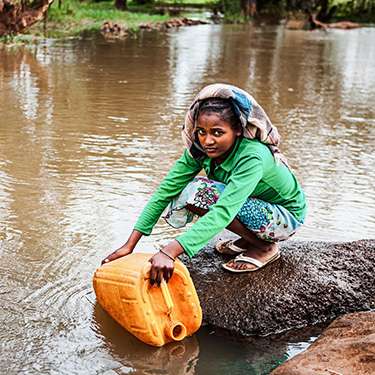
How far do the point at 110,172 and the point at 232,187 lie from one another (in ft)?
8.78

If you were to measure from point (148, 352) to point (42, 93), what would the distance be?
6.46 metres

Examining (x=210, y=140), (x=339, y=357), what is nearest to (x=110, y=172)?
(x=210, y=140)

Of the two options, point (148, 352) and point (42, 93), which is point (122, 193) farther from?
point (42, 93)

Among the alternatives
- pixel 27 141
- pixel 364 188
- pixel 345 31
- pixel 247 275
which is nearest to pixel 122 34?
pixel 345 31

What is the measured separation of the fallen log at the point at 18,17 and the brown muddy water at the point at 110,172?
878mm

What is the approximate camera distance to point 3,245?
402 cm

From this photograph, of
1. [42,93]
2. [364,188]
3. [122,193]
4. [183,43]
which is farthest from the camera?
[183,43]

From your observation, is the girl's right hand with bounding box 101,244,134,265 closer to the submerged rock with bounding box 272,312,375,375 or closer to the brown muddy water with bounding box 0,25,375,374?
the brown muddy water with bounding box 0,25,375,374

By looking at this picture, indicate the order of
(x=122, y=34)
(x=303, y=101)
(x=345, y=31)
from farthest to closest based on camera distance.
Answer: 1. (x=345, y=31)
2. (x=122, y=34)
3. (x=303, y=101)

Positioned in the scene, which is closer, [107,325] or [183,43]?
[107,325]

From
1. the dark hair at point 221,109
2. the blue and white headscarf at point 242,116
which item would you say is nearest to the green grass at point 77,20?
the blue and white headscarf at point 242,116

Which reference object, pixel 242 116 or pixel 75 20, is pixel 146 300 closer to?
pixel 242 116

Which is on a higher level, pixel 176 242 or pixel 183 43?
pixel 176 242

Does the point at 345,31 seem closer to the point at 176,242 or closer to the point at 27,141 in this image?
the point at 27,141
